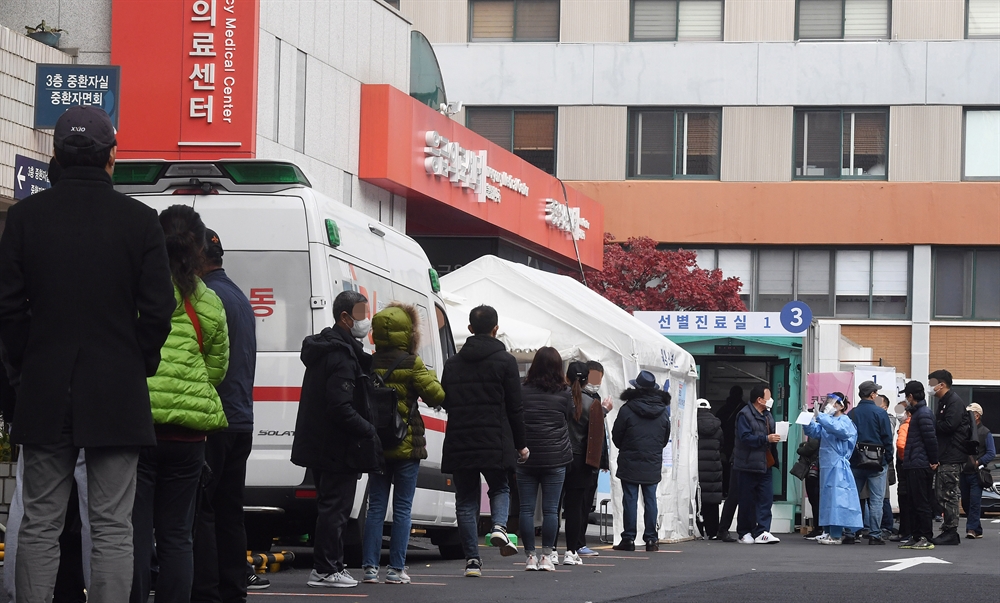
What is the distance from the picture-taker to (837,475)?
63.0ft

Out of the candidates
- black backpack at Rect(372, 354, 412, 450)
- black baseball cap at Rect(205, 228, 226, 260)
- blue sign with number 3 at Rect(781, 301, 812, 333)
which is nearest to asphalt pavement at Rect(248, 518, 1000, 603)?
black backpack at Rect(372, 354, 412, 450)

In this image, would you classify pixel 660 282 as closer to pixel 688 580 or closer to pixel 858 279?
pixel 858 279

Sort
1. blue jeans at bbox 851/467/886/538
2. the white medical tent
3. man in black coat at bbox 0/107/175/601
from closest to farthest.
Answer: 1. man in black coat at bbox 0/107/175/601
2. the white medical tent
3. blue jeans at bbox 851/467/886/538

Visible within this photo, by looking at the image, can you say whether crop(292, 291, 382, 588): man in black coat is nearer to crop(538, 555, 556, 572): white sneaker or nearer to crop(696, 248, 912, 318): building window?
crop(538, 555, 556, 572): white sneaker

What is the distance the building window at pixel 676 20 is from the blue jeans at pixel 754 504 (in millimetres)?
23586

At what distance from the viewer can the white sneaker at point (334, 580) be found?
1001cm

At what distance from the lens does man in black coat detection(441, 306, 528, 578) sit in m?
11.3

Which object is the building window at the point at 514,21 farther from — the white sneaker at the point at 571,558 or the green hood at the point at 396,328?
the green hood at the point at 396,328

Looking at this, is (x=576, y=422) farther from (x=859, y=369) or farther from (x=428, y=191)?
(x=859, y=369)

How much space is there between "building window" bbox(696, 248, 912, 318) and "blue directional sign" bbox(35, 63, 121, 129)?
Answer: 27.8 metres

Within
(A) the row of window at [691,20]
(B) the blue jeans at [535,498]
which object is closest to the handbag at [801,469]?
(B) the blue jeans at [535,498]

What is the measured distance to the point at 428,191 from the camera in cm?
2308

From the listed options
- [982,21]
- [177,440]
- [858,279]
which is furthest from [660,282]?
[177,440]

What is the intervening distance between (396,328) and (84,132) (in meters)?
4.98
